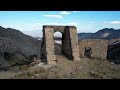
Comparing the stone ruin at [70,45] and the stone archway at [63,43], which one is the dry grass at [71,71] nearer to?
the stone archway at [63,43]

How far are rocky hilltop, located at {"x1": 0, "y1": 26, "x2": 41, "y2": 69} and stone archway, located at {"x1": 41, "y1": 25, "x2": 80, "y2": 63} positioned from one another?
7452 mm

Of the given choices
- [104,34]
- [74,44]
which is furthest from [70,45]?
[104,34]

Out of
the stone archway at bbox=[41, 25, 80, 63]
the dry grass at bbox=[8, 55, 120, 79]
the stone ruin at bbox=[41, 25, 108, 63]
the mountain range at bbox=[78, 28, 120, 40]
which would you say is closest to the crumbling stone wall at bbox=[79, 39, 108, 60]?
the stone ruin at bbox=[41, 25, 108, 63]

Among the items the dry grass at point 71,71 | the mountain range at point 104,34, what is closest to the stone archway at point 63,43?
the dry grass at point 71,71

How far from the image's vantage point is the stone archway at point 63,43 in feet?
59.4

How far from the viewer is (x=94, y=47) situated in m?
20.2

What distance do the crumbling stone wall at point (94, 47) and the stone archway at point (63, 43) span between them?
0.93 m

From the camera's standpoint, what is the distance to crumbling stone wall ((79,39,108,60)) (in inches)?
793

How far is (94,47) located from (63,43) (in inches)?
120

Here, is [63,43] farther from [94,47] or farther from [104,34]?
[104,34]
